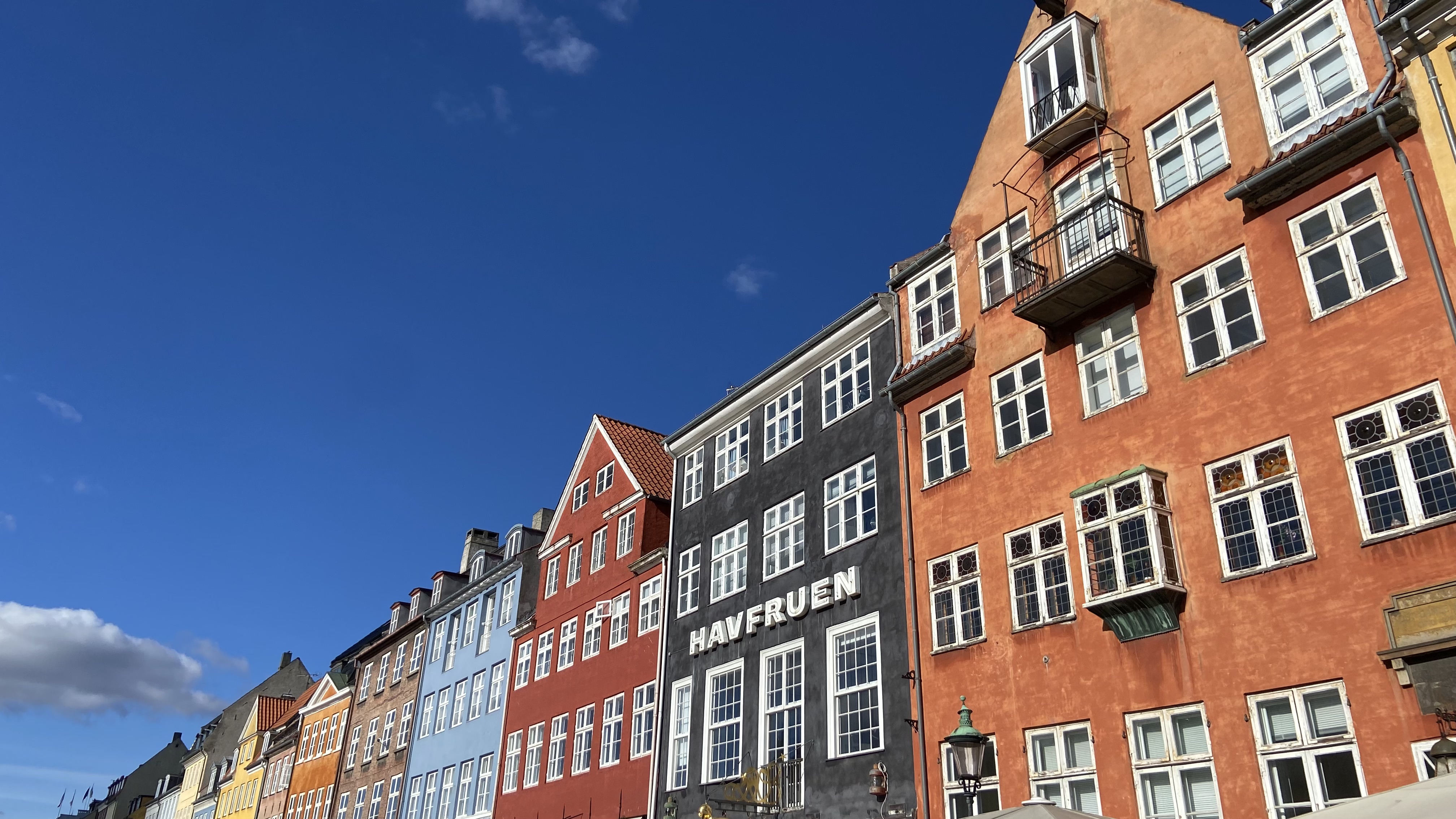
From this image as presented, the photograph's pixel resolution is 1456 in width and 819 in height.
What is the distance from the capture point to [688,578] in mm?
30234

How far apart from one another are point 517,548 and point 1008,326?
27.3m

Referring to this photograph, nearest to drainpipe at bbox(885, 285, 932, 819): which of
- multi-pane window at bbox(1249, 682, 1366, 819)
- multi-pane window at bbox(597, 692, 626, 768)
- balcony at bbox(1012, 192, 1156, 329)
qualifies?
balcony at bbox(1012, 192, 1156, 329)

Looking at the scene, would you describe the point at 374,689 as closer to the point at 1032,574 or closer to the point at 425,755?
the point at 425,755

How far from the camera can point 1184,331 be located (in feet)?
57.7

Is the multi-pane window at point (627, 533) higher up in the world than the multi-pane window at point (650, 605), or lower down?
higher up

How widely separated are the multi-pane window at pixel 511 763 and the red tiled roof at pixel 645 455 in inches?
377

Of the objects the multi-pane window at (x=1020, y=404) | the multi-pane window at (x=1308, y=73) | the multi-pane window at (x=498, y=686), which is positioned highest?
the multi-pane window at (x=1308, y=73)

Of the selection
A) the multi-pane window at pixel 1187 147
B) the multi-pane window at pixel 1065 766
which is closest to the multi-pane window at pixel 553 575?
the multi-pane window at pixel 1065 766

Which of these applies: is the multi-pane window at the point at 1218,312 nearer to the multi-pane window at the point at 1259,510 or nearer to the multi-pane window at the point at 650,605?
the multi-pane window at the point at 1259,510

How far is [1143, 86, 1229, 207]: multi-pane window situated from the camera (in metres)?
18.1

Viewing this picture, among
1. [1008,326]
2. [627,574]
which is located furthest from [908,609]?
[627,574]

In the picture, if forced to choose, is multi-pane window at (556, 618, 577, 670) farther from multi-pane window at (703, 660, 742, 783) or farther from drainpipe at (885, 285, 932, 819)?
drainpipe at (885, 285, 932, 819)

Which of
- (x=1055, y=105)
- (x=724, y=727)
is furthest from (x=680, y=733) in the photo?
(x=1055, y=105)

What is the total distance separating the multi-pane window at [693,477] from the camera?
3145 centimetres
